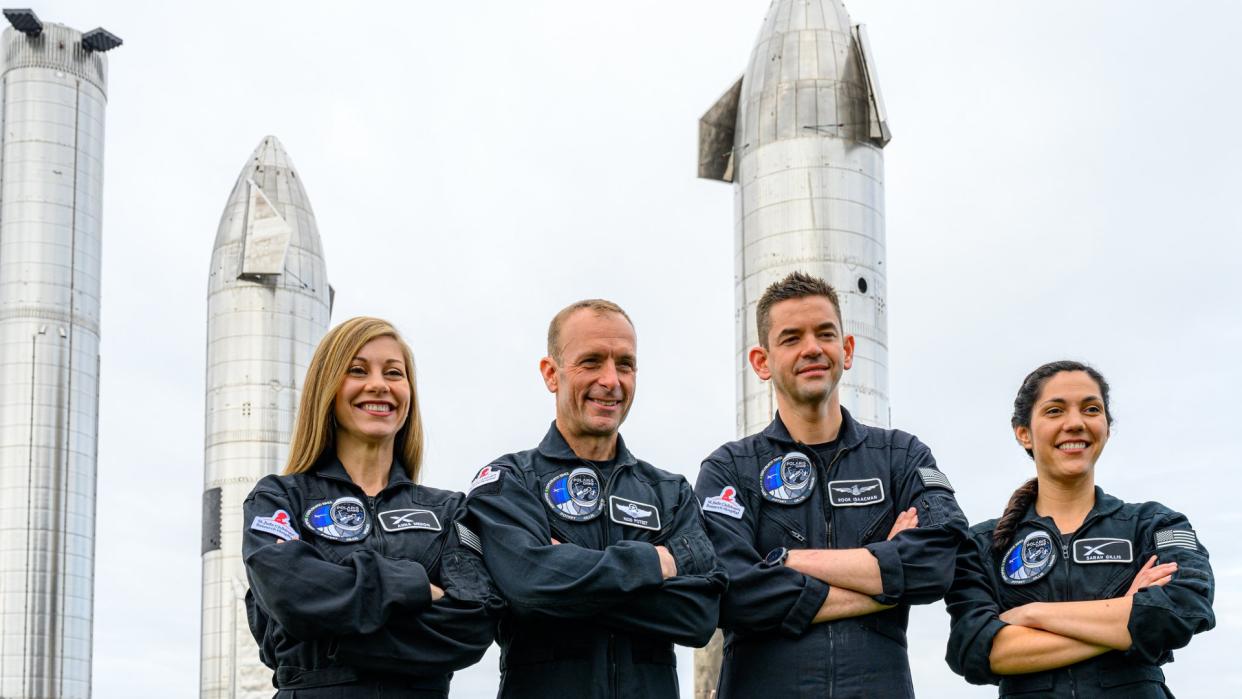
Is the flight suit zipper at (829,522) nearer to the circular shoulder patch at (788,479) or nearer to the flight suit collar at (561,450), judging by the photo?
the circular shoulder patch at (788,479)

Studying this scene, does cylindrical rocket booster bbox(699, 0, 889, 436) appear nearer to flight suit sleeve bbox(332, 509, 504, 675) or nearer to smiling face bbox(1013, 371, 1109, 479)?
smiling face bbox(1013, 371, 1109, 479)

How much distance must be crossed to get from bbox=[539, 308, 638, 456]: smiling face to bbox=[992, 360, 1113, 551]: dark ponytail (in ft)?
4.78

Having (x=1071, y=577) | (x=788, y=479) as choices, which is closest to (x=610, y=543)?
(x=788, y=479)

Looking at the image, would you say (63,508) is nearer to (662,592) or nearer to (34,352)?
(34,352)

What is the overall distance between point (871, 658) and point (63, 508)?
20.8 m

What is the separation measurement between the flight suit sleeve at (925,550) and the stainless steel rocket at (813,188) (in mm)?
10075

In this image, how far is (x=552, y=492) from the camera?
5223 mm

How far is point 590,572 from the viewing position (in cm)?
479

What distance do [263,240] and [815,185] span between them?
12.0 meters

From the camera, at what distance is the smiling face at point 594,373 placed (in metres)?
5.24

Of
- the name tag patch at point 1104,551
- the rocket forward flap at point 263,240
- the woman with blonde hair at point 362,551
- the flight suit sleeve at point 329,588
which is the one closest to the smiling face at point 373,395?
the woman with blonde hair at point 362,551

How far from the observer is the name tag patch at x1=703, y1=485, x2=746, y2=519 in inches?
208

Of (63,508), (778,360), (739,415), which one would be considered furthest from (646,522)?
(63,508)

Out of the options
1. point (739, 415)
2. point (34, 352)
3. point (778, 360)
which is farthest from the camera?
point (34, 352)
